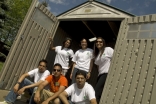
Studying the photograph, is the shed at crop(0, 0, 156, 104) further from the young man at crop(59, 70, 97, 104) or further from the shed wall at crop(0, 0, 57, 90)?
the young man at crop(59, 70, 97, 104)

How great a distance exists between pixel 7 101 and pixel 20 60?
1.30 meters

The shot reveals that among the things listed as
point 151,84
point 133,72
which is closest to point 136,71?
point 133,72

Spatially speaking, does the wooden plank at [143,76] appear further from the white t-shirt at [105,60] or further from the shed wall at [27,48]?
the shed wall at [27,48]

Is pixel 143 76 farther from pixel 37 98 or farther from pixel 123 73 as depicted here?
pixel 37 98

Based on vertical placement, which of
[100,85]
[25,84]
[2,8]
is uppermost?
[2,8]

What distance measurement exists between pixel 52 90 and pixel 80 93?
0.73 meters

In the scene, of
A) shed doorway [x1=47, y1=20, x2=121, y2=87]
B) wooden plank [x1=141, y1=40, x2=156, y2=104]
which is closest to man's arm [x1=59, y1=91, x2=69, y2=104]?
wooden plank [x1=141, y1=40, x2=156, y2=104]

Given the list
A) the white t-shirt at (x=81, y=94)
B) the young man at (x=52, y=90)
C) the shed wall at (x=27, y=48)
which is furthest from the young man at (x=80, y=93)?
the shed wall at (x=27, y=48)

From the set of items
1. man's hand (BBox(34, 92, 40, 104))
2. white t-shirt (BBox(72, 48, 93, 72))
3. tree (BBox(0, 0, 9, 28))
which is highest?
tree (BBox(0, 0, 9, 28))

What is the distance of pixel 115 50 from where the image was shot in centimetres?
421

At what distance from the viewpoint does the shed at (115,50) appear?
358 centimetres

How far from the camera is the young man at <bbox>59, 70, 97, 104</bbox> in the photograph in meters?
3.16

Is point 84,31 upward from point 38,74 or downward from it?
upward

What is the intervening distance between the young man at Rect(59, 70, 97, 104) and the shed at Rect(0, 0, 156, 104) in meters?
0.86
